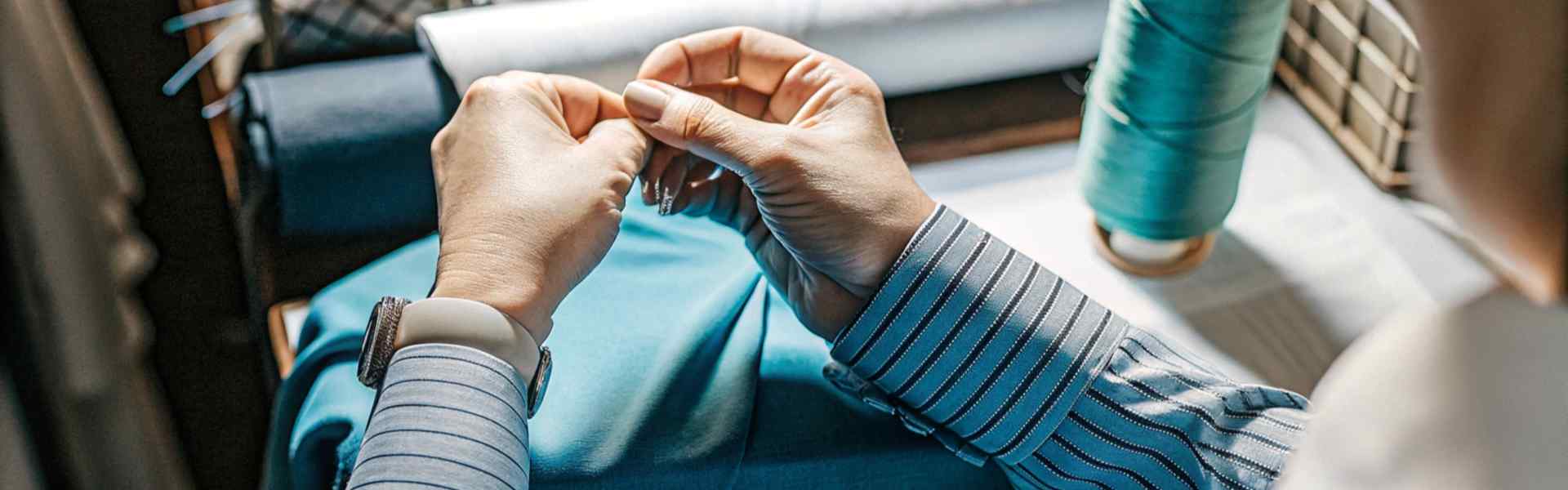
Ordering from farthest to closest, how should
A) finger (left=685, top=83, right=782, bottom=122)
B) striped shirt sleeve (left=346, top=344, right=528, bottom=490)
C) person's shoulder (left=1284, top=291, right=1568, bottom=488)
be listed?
finger (left=685, top=83, right=782, bottom=122), striped shirt sleeve (left=346, top=344, right=528, bottom=490), person's shoulder (left=1284, top=291, right=1568, bottom=488)

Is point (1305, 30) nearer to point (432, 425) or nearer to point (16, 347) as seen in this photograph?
point (432, 425)

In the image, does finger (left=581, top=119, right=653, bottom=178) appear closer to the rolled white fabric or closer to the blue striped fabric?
the blue striped fabric

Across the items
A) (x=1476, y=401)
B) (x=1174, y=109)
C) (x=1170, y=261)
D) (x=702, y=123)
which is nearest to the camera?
(x=1476, y=401)

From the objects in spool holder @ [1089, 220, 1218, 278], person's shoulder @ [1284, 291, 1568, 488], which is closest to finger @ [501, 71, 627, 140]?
spool holder @ [1089, 220, 1218, 278]

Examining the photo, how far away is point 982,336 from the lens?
0.73 meters

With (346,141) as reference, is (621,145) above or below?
above

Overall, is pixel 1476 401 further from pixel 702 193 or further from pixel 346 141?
pixel 346 141

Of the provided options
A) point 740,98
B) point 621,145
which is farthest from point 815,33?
point 621,145

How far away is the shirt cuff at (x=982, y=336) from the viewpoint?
72cm

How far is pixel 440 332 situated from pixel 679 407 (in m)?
0.16

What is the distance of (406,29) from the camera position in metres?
1.11

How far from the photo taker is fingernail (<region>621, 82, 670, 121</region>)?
2.48 feet

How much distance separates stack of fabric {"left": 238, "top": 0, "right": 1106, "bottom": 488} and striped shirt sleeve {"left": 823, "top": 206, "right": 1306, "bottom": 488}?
6 centimetres

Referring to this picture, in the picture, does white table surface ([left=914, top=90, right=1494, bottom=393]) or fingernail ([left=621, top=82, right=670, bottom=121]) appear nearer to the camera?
fingernail ([left=621, top=82, right=670, bottom=121])
